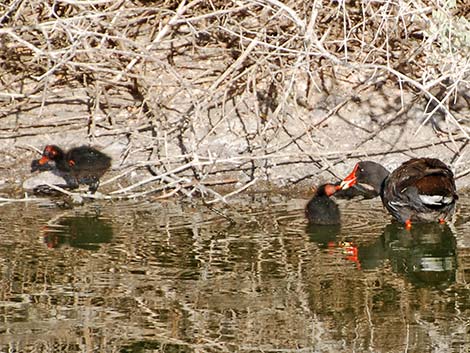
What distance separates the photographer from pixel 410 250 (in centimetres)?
877

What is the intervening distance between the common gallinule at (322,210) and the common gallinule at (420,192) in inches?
18.9

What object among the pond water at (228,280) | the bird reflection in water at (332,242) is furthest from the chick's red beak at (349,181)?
the bird reflection in water at (332,242)

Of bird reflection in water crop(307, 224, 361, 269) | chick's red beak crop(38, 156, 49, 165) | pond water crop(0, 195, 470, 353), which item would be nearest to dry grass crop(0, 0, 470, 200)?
chick's red beak crop(38, 156, 49, 165)

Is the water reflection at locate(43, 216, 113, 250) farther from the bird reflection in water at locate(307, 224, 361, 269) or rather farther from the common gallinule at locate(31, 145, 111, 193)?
the bird reflection in water at locate(307, 224, 361, 269)

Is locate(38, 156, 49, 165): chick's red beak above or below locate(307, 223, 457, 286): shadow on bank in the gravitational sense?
above

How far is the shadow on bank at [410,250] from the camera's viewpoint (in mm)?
7977

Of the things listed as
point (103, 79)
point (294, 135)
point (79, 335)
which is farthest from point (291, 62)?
point (79, 335)

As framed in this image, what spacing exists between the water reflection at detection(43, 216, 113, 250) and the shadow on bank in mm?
1564

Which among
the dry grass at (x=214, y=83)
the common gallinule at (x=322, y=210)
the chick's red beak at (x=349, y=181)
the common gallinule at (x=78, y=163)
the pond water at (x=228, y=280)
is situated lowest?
the pond water at (x=228, y=280)

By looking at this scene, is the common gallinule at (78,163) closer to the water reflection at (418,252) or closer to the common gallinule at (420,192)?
the common gallinule at (420,192)

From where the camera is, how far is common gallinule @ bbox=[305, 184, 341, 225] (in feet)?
30.2

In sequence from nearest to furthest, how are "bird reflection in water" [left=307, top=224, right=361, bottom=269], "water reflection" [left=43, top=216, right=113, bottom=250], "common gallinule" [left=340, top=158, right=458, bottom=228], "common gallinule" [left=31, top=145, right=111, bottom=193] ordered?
"bird reflection in water" [left=307, top=224, right=361, bottom=269] → "water reflection" [left=43, top=216, right=113, bottom=250] → "common gallinule" [left=340, top=158, right=458, bottom=228] → "common gallinule" [left=31, top=145, right=111, bottom=193]

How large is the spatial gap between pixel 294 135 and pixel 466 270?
11.2 ft

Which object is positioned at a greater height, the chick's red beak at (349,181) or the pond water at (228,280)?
the chick's red beak at (349,181)
